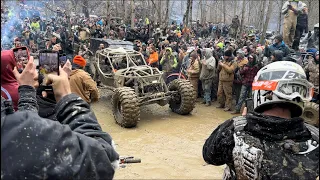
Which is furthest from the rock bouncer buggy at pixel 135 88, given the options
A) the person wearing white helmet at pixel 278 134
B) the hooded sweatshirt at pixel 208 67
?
the person wearing white helmet at pixel 278 134

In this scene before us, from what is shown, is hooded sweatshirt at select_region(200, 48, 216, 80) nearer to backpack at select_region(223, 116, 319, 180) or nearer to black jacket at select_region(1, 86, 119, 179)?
backpack at select_region(223, 116, 319, 180)

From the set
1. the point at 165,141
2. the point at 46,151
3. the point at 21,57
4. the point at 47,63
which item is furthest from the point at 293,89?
the point at 165,141

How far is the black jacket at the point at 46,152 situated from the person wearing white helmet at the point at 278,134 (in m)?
0.79

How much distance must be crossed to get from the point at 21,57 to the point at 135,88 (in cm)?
587

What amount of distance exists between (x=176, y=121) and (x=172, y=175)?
3101mm

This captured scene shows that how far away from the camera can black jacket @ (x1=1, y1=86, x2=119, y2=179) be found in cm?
101

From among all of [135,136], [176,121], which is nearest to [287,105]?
[135,136]

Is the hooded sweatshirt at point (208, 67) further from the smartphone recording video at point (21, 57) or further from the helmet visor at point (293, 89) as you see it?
the helmet visor at point (293, 89)

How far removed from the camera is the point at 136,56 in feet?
31.7

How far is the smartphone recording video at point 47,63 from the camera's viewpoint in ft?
6.49

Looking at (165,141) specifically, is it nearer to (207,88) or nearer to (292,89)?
(207,88)

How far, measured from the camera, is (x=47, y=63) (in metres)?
2.04

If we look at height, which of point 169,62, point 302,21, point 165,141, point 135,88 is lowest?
→ point 165,141

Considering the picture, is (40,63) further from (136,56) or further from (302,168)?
(136,56)
